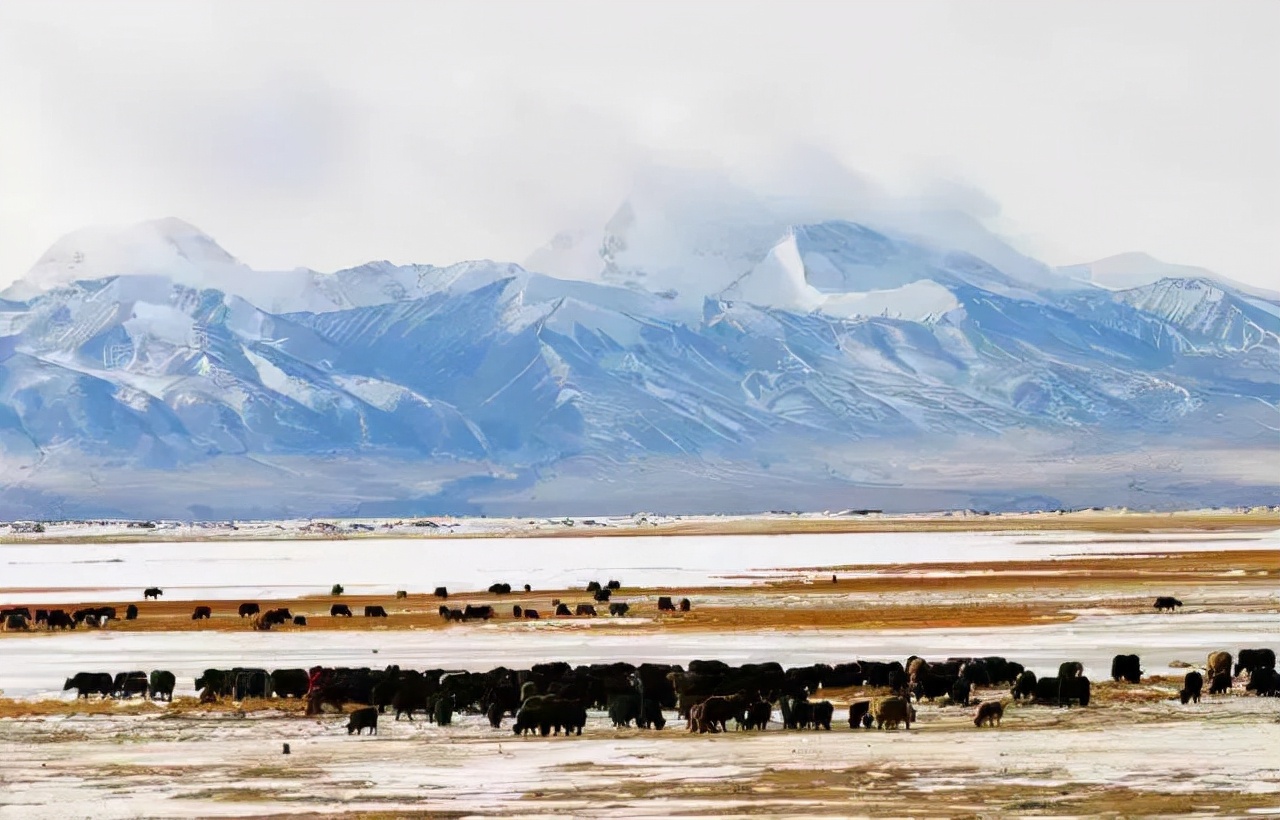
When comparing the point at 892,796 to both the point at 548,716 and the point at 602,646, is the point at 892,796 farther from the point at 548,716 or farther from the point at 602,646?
the point at 602,646

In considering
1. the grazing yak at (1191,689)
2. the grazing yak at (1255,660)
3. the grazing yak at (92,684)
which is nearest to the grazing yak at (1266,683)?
the grazing yak at (1191,689)

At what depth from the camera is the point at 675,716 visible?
91.0 feet

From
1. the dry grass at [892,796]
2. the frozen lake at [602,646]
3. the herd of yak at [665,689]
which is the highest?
the frozen lake at [602,646]

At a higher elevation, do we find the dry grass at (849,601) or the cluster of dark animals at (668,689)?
the dry grass at (849,601)

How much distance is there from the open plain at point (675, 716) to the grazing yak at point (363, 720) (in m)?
0.23

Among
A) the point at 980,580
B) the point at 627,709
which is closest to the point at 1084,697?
the point at 627,709

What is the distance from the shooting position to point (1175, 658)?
34.7 m

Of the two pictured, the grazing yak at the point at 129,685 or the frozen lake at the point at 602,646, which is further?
the frozen lake at the point at 602,646

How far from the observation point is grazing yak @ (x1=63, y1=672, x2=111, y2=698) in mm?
30852

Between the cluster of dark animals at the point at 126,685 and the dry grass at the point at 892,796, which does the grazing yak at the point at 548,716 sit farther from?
the cluster of dark animals at the point at 126,685

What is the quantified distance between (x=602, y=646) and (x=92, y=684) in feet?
41.7

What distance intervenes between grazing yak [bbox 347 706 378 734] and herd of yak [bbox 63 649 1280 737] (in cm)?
2

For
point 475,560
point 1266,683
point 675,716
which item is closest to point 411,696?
point 675,716

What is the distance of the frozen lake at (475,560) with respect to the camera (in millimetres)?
74938
